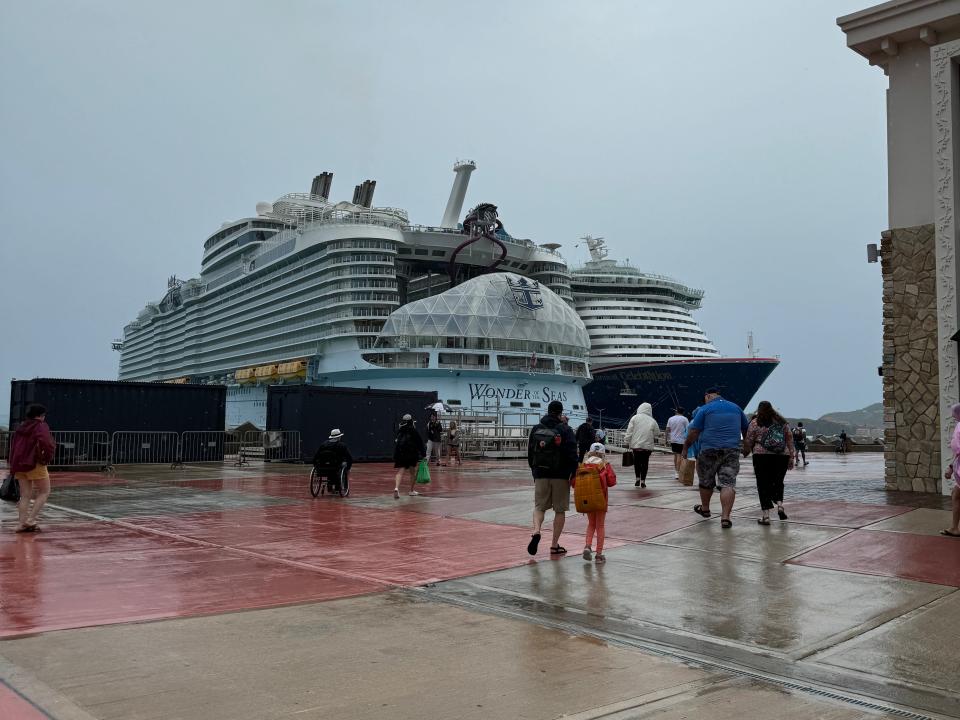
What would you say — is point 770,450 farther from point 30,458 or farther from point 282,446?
point 282,446

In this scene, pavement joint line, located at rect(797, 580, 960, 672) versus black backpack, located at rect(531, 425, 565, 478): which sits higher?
black backpack, located at rect(531, 425, 565, 478)

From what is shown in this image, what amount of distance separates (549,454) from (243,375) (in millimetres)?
65505

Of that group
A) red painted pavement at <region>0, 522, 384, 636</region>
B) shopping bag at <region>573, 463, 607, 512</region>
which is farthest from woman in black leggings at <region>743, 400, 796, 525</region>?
red painted pavement at <region>0, 522, 384, 636</region>

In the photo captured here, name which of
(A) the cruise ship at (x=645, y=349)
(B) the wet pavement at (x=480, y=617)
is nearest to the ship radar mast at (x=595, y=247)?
(A) the cruise ship at (x=645, y=349)

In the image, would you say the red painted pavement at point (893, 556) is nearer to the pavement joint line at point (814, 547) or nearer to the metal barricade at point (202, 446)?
the pavement joint line at point (814, 547)

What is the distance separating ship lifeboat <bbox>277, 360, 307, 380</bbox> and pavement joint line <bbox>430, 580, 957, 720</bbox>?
5599 centimetres

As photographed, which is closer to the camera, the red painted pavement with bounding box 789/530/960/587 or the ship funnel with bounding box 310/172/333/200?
the red painted pavement with bounding box 789/530/960/587

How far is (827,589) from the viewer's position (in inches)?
266

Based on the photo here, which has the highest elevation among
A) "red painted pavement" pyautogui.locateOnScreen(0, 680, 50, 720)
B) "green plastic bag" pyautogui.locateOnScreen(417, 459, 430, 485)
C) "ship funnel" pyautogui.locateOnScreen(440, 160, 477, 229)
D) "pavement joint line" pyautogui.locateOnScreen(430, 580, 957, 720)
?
"ship funnel" pyautogui.locateOnScreen(440, 160, 477, 229)

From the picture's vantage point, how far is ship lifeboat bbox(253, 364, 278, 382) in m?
64.2

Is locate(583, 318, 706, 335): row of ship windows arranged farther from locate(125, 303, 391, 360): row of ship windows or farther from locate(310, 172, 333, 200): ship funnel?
locate(310, 172, 333, 200): ship funnel

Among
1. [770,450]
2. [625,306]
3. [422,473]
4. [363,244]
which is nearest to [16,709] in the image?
[770,450]

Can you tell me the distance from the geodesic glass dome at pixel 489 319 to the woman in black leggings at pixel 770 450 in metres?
42.6

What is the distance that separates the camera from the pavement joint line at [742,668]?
4.17 metres
